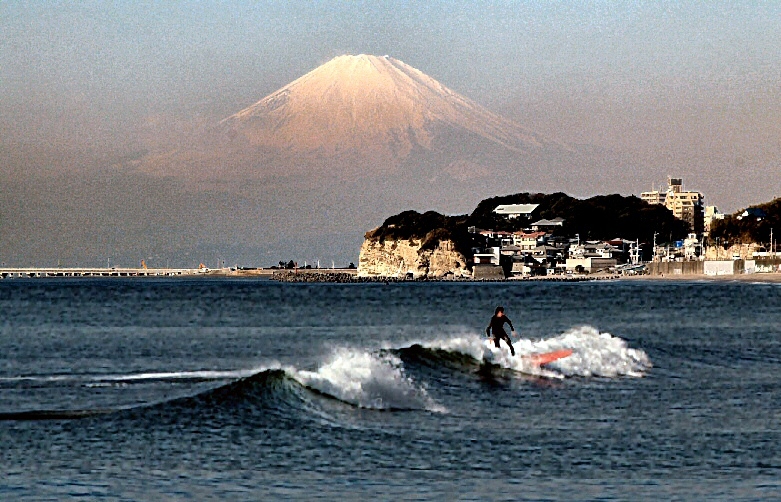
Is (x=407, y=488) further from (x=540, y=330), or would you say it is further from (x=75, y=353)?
(x=540, y=330)

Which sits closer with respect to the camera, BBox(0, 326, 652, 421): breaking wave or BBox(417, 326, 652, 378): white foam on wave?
BBox(0, 326, 652, 421): breaking wave

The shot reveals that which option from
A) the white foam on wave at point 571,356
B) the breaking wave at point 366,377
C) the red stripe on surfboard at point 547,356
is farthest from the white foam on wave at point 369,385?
the red stripe on surfboard at point 547,356

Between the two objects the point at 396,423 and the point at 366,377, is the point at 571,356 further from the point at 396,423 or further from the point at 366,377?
the point at 396,423

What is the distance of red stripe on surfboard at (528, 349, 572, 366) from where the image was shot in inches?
1356

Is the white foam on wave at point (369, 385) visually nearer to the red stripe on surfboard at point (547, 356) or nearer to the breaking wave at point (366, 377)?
the breaking wave at point (366, 377)

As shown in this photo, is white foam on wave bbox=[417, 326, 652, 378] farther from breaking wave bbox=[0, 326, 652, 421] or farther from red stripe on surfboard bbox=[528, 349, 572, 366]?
red stripe on surfboard bbox=[528, 349, 572, 366]

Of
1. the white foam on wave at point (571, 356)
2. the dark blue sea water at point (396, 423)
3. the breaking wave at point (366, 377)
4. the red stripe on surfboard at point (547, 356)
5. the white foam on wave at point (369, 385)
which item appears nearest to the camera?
the dark blue sea water at point (396, 423)

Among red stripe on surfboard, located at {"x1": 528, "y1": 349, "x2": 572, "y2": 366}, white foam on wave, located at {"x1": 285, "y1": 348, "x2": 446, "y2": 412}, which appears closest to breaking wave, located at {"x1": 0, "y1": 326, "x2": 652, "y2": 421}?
white foam on wave, located at {"x1": 285, "y1": 348, "x2": 446, "y2": 412}

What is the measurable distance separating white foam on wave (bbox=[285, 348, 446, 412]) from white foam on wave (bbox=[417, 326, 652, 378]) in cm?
533

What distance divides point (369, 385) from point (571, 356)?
9.86 metres

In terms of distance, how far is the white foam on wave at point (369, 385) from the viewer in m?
26.0

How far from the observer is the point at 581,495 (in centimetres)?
1617

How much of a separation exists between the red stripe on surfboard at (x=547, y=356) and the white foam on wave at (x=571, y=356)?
141mm

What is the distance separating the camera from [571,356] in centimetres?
3494
